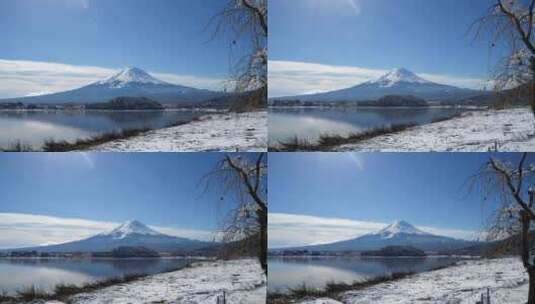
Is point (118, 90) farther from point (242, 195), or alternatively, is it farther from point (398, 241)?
point (398, 241)

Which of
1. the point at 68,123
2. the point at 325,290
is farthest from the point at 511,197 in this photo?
the point at 68,123

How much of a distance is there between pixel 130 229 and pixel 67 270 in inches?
18.9

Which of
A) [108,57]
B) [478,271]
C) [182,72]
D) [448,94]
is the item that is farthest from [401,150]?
[108,57]

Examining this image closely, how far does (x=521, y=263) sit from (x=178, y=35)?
267cm

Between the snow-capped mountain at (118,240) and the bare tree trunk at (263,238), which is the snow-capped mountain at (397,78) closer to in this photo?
the bare tree trunk at (263,238)

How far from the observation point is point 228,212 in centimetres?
575

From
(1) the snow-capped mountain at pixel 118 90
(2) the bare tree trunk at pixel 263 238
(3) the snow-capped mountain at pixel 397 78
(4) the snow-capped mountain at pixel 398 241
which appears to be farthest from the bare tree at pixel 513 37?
(1) the snow-capped mountain at pixel 118 90

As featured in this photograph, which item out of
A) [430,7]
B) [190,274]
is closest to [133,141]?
[190,274]

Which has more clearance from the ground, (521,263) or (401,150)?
(401,150)

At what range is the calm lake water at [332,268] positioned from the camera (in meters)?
5.72

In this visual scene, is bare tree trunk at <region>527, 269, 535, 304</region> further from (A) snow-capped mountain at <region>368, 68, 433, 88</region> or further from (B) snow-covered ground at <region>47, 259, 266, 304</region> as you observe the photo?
(B) snow-covered ground at <region>47, 259, 266, 304</region>

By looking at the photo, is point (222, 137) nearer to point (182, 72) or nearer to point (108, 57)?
point (182, 72)

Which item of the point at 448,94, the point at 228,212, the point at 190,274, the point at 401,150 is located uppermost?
the point at 448,94

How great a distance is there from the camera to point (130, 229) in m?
5.64
